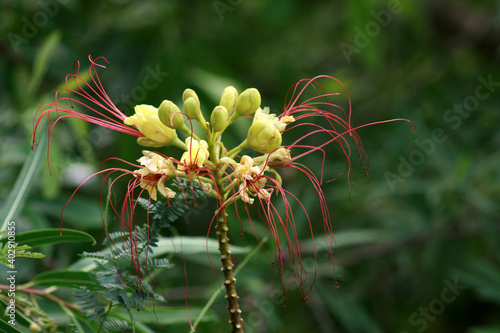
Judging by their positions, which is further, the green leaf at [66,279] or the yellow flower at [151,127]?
the green leaf at [66,279]

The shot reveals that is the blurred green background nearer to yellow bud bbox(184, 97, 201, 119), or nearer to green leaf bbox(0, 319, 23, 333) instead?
green leaf bbox(0, 319, 23, 333)

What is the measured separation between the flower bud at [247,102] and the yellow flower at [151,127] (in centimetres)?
15

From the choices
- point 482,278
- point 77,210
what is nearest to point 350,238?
point 482,278

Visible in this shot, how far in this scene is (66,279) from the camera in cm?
115

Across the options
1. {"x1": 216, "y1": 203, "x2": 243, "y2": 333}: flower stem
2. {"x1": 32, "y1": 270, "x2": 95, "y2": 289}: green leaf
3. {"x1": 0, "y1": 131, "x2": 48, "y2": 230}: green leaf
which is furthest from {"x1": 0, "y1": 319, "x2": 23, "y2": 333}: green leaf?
{"x1": 216, "y1": 203, "x2": 243, "y2": 333}: flower stem

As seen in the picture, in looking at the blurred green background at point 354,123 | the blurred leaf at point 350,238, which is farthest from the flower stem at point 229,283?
the blurred leaf at point 350,238

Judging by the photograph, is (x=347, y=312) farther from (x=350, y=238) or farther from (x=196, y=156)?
(x=196, y=156)

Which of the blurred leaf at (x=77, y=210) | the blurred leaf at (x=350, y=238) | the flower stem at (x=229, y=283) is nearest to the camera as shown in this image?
the flower stem at (x=229, y=283)

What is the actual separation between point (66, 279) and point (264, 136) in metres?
0.59

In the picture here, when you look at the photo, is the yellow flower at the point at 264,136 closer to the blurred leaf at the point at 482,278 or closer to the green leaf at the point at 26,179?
the green leaf at the point at 26,179

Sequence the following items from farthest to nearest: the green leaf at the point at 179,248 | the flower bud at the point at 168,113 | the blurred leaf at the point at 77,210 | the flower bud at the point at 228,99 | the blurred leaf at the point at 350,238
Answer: the blurred leaf at the point at 350,238 < the blurred leaf at the point at 77,210 < the green leaf at the point at 179,248 < the flower bud at the point at 228,99 < the flower bud at the point at 168,113

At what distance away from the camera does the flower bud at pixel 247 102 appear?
998 mm

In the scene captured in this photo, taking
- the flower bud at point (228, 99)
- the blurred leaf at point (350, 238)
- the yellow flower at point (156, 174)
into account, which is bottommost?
the yellow flower at point (156, 174)

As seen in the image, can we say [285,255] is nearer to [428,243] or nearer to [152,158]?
[428,243]
